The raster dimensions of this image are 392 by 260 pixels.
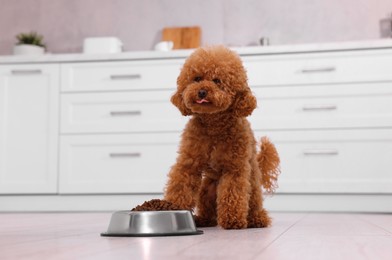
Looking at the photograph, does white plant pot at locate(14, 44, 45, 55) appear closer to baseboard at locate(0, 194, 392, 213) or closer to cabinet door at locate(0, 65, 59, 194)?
cabinet door at locate(0, 65, 59, 194)

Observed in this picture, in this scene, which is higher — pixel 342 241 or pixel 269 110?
pixel 269 110

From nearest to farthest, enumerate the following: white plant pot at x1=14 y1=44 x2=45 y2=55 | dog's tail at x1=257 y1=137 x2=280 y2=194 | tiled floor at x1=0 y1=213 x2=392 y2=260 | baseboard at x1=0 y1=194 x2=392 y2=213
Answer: tiled floor at x1=0 y1=213 x2=392 y2=260, dog's tail at x1=257 y1=137 x2=280 y2=194, baseboard at x1=0 y1=194 x2=392 y2=213, white plant pot at x1=14 y1=44 x2=45 y2=55

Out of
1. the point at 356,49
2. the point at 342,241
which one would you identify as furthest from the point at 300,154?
the point at 342,241

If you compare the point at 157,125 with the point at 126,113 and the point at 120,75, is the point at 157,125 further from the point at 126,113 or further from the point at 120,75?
the point at 120,75

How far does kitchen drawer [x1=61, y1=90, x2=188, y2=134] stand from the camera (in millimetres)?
3924

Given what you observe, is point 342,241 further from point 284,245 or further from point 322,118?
point 322,118

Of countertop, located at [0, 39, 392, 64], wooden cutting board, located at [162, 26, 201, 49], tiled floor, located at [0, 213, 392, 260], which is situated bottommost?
tiled floor, located at [0, 213, 392, 260]

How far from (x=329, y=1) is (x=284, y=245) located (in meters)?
3.38

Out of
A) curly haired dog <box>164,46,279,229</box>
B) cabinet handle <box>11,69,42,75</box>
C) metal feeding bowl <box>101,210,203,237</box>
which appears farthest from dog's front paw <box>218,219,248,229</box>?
cabinet handle <box>11,69,42,75</box>

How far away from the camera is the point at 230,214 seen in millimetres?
2078

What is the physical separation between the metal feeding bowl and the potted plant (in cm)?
298

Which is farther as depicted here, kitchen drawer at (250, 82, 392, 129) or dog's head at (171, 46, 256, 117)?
kitchen drawer at (250, 82, 392, 129)

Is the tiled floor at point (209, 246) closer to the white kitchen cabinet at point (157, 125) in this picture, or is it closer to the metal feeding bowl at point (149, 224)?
the metal feeding bowl at point (149, 224)

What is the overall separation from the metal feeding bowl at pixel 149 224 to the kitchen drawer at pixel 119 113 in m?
2.12
